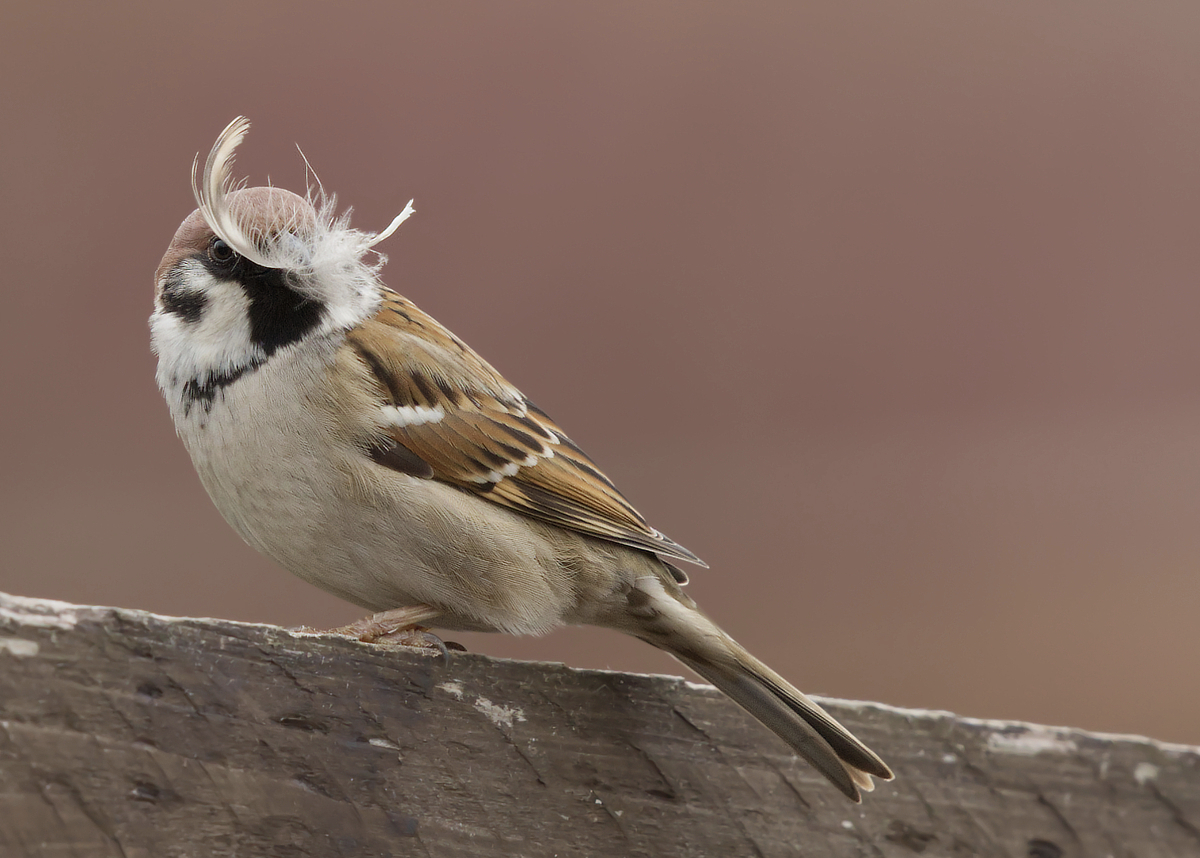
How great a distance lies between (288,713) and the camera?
1.27m

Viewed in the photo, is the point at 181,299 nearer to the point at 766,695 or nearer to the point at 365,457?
the point at 365,457

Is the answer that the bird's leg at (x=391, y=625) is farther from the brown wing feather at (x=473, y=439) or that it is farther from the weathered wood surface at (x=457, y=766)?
the weathered wood surface at (x=457, y=766)

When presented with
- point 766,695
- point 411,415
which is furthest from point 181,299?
point 766,695

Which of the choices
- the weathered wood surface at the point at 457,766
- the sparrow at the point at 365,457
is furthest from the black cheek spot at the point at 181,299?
the weathered wood surface at the point at 457,766

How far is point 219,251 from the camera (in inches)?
74.7

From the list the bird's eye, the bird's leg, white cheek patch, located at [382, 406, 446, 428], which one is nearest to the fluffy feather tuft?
the bird's eye

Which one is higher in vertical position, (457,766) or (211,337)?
(211,337)

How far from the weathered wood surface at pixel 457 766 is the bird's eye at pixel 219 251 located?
815mm

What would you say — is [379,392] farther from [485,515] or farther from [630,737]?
[630,737]

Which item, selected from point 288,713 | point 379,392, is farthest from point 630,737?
point 379,392

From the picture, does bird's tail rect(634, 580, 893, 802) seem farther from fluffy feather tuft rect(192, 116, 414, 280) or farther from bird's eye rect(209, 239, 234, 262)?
bird's eye rect(209, 239, 234, 262)

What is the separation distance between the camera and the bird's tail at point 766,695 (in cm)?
131

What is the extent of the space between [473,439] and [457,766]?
81 centimetres

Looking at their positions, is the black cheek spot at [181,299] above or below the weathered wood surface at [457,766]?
above
